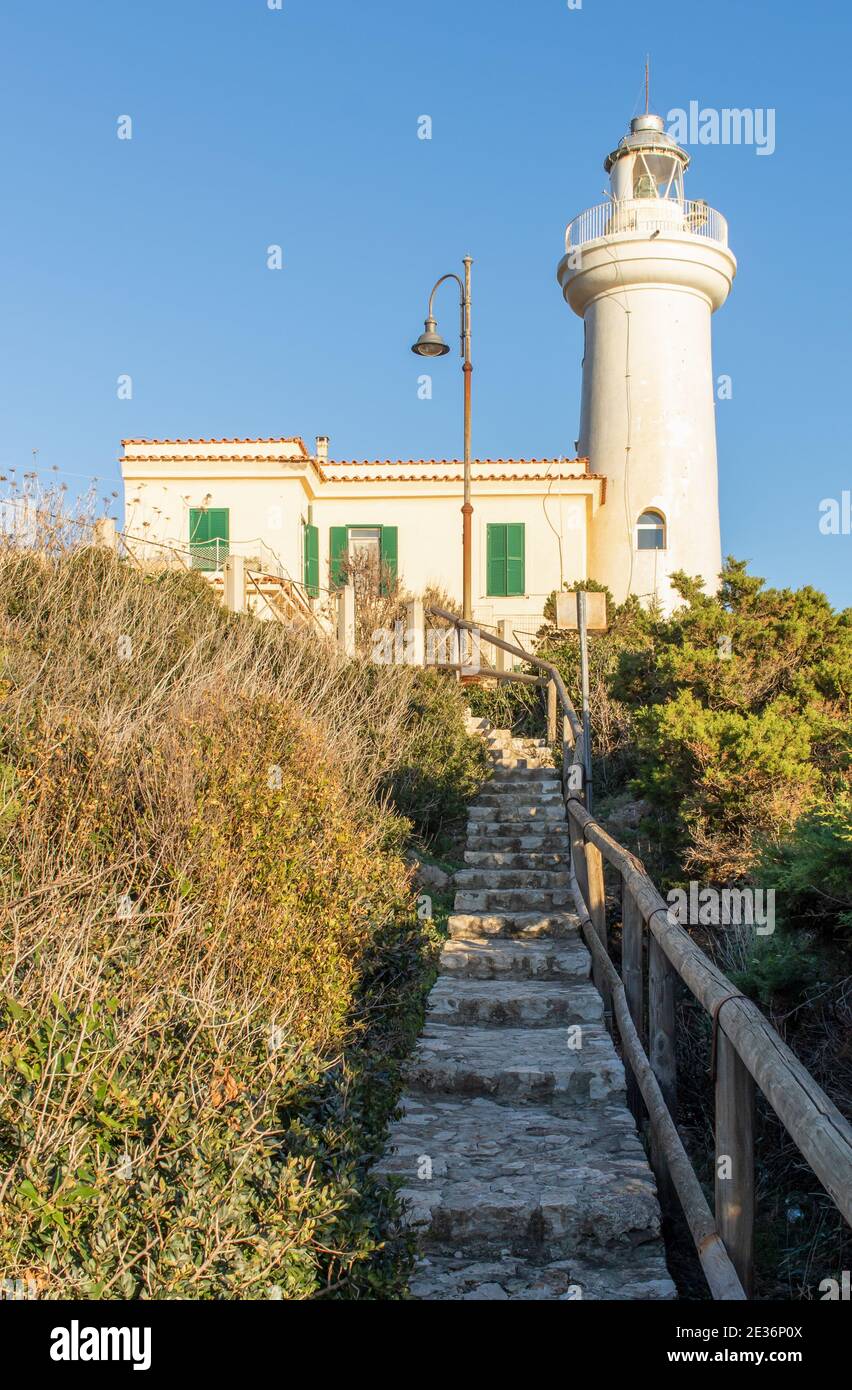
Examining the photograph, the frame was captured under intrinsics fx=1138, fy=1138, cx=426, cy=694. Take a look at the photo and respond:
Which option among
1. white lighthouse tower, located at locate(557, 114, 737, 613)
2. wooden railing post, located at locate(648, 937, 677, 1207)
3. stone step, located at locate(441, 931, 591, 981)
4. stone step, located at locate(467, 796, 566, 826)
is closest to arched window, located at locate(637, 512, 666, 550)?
white lighthouse tower, located at locate(557, 114, 737, 613)

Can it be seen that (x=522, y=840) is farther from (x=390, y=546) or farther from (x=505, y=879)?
(x=390, y=546)

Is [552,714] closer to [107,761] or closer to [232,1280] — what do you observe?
[107,761]

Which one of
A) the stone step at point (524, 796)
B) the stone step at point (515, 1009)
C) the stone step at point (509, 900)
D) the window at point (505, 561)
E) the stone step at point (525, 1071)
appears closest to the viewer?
the stone step at point (525, 1071)

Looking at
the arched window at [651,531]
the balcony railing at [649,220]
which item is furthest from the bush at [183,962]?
the balcony railing at [649,220]

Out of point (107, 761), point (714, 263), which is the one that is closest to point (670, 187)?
point (714, 263)

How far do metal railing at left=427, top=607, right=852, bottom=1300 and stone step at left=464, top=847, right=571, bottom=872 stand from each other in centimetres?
346

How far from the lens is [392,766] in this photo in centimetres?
1127

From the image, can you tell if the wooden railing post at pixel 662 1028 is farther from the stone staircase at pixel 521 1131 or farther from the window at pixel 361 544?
the window at pixel 361 544

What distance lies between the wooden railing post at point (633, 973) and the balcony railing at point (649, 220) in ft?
64.4

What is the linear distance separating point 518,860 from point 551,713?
4.18m

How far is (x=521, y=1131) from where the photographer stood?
17.0 feet

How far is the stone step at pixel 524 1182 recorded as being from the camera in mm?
4215

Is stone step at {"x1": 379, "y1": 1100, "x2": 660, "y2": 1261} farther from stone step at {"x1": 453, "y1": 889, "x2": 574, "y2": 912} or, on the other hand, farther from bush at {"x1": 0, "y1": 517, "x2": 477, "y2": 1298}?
stone step at {"x1": 453, "y1": 889, "x2": 574, "y2": 912}
